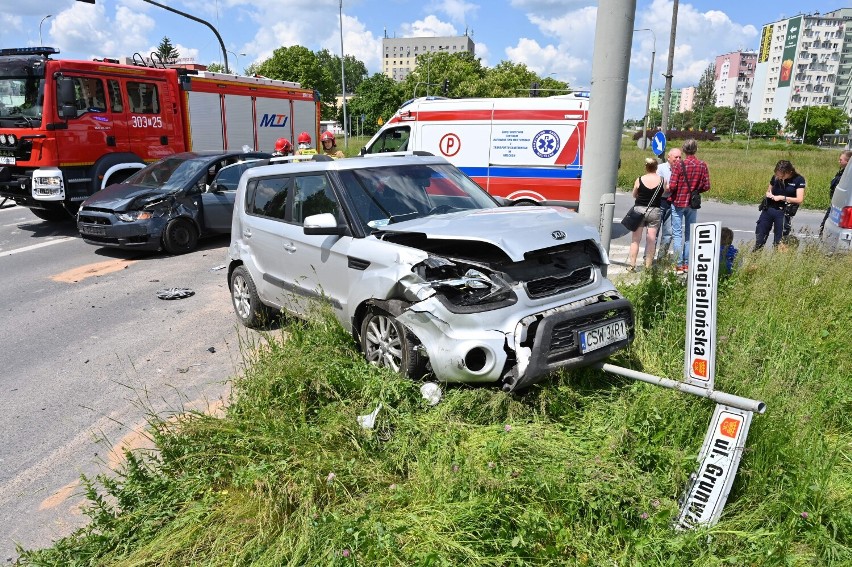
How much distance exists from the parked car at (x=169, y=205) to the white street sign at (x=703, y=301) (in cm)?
898

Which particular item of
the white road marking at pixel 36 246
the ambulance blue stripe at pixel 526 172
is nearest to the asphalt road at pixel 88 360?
the white road marking at pixel 36 246

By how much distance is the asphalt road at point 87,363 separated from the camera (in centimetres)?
374

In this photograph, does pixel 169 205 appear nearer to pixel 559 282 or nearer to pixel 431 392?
pixel 431 392

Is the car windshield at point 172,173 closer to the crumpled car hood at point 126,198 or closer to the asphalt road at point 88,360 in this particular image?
the crumpled car hood at point 126,198

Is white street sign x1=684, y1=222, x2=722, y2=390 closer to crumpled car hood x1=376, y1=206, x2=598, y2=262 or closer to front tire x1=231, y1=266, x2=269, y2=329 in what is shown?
crumpled car hood x1=376, y1=206, x2=598, y2=262

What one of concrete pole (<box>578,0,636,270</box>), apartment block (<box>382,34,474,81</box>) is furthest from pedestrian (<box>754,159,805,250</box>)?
apartment block (<box>382,34,474,81</box>)

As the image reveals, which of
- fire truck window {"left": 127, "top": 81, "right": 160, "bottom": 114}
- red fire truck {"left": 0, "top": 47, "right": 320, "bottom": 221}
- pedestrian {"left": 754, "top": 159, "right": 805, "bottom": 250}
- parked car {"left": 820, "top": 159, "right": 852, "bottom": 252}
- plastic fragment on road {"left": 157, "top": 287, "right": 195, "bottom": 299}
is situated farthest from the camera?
fire truck window {"left": 127, "top": 81, "right": 160, "bottom": 114}

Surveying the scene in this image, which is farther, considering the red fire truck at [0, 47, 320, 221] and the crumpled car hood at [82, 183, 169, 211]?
the red fire truck at [0, 47, 320, 221]

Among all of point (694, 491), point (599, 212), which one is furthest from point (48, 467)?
point (599, 212)

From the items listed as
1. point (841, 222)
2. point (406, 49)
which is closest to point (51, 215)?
point (841, 222)

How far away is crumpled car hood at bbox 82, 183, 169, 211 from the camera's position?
9812 millimetres

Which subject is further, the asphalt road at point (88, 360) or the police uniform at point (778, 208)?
the police uniform at point (778, 208)

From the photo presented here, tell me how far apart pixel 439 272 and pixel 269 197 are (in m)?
2.57

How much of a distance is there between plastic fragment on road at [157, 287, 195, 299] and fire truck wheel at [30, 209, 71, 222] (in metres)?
6.86
